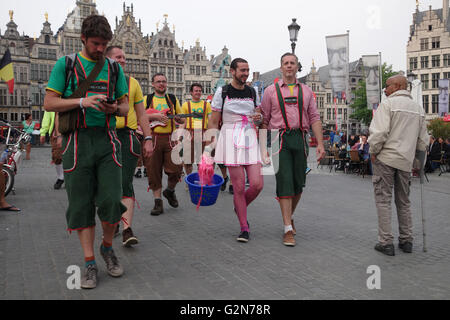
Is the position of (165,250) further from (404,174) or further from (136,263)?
(404,174)

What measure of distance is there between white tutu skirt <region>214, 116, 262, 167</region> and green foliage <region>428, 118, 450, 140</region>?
18564 mm

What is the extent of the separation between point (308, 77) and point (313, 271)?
7929 cm

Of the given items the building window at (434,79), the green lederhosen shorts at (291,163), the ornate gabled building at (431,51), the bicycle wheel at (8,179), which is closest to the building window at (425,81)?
the ornate gabled building at (431,51)

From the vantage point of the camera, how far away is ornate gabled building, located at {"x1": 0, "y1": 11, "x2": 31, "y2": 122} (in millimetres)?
53094

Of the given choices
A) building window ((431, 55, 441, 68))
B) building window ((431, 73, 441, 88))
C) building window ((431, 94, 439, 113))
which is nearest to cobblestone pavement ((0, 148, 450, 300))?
building window ((431, 94, 439, 113))

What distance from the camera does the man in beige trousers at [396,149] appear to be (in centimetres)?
453

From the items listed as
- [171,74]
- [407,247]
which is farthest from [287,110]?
[171,74]

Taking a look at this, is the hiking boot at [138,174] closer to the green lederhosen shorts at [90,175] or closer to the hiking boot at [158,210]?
the hiking boot at [158,210]

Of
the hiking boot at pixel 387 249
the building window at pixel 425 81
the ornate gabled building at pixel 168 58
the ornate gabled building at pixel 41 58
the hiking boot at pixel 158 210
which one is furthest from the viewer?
the ornate gabled building at pixel 168 58

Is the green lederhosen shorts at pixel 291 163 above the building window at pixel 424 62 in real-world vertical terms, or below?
below

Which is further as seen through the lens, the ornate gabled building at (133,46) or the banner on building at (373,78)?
the ornate gabled building at (133,46)

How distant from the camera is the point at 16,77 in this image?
5372 centimetres

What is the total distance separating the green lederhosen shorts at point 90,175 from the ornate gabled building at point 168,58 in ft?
197
